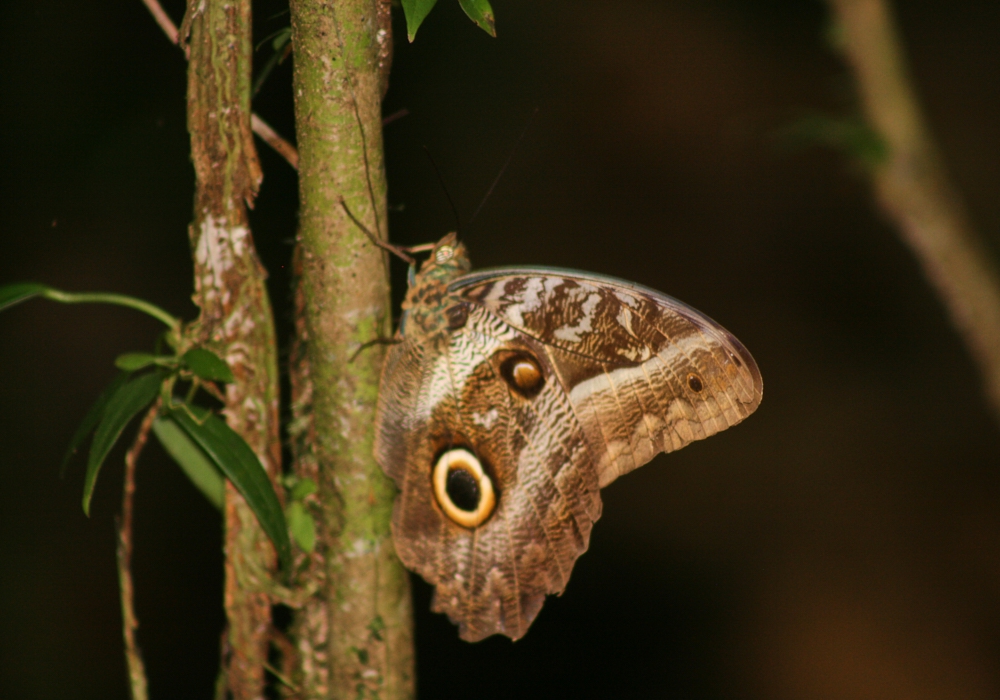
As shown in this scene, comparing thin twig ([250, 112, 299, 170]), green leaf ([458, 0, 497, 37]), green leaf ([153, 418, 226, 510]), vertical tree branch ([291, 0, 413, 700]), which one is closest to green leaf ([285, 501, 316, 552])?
vertical tree branch ([291, 0, 413, 700])

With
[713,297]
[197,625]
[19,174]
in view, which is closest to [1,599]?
[197,625]

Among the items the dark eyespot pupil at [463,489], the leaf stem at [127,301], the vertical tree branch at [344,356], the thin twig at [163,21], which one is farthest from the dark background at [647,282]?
the dark eyespot pupil at [463,489]

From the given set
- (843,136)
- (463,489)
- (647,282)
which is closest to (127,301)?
(463,489)

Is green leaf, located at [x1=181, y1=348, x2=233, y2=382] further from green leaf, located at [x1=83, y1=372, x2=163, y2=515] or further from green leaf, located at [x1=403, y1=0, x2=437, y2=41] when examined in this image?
green leaf, located at [x1=403, y1=0, x2=437, y2=41]

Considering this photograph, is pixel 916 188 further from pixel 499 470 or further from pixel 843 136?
pixel 499 470

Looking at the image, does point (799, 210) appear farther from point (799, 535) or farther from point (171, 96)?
point (171, 96)

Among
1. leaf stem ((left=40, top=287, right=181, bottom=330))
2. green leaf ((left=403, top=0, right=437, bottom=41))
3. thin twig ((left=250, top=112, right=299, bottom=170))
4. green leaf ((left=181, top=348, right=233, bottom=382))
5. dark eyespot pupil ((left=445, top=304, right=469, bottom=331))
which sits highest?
green leaf ((left=403, top=0, right=437, bottom=41))
